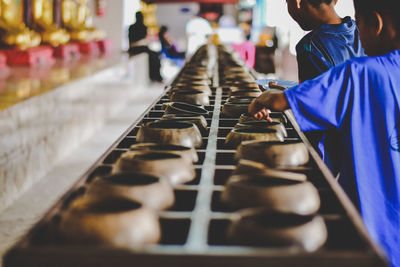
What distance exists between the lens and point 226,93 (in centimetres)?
241

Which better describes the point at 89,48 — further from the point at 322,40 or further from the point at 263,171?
the point at 263,171

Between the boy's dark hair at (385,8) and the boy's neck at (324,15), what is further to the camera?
the boy's neck at (324,15)

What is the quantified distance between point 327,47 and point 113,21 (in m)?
11.0

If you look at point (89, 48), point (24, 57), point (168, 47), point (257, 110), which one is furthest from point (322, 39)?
point (168, 47)

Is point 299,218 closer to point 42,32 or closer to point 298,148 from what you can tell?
point 298,148

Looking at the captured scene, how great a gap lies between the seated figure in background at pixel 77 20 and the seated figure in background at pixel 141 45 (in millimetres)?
853

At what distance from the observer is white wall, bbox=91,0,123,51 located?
39.9 feet

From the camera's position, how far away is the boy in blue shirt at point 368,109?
4.62ft

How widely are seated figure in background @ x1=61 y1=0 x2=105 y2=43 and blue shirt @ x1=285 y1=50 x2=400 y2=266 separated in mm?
8047

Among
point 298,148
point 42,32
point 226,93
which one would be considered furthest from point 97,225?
point 42,32

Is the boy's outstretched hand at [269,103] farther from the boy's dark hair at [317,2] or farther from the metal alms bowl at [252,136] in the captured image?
the boy's dark hair at [317,2]

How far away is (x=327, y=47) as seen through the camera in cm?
191

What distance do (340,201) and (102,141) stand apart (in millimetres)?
4818

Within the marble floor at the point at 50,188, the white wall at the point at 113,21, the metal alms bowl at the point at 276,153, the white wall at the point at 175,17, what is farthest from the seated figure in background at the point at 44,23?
the white wall at the point at 175,17
